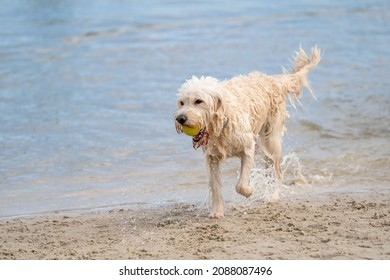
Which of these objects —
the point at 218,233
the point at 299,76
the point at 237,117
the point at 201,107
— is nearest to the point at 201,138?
the point at 201,107

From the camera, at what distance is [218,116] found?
24.6 ft

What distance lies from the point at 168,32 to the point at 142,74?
188 inches

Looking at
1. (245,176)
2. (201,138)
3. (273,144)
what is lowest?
(245,176)

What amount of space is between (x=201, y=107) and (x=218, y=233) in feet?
3.81

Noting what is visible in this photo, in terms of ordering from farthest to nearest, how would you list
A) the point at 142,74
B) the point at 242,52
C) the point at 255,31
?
the point at 255,31 → the point at 242,52 → the point at 142,74

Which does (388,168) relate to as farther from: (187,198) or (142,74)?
(142,74)

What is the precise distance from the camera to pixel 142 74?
1577cm

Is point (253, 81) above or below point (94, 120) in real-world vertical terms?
above

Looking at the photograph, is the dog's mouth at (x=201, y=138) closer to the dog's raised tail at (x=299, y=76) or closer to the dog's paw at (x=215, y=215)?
the dog's paw at (x=215, y=215)

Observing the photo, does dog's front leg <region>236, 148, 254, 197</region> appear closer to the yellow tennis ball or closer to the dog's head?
the dog's head

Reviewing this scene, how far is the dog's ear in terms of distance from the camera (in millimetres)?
7488

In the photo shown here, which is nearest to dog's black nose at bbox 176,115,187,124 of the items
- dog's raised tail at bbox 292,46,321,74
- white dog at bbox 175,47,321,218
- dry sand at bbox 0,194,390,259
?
white dog at bbox 175,47,321,218

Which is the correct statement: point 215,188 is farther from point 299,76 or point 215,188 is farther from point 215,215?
point 299,76
